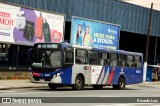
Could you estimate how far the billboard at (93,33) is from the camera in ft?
137

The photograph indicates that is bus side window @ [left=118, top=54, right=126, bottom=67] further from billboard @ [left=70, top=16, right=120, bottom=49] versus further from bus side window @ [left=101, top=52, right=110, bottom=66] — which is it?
billboard @ [left=70, top=16, right=120, bottom=49]

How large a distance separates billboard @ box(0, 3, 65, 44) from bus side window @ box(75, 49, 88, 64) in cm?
858

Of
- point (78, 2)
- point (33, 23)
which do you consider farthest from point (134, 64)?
point (78, 2)

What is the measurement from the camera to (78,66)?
89.5ft

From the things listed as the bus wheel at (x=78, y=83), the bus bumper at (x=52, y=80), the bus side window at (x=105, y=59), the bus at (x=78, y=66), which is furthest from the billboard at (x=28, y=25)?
the bus bumper at (x=52, y=80)

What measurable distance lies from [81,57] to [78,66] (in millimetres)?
764

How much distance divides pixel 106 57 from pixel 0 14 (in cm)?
914

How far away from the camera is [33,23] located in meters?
36.9

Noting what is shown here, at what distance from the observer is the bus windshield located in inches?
1014

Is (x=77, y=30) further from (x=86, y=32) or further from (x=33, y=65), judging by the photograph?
(x=33, y=65)

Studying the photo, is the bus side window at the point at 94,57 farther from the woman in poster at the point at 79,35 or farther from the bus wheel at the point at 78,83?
the woman in poster at the point at 79,35

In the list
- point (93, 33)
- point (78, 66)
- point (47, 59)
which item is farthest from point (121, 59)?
point (93, 33)

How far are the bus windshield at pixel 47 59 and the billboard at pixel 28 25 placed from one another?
27.7ft

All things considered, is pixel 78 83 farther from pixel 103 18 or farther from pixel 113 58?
pixel 103 18
